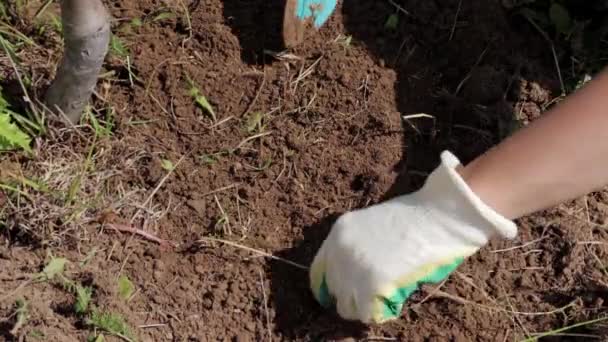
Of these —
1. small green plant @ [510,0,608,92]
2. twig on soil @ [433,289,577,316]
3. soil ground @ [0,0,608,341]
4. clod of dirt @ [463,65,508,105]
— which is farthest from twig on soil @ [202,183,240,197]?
small green plant @ [510,0,608,92]

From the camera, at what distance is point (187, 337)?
169 centimetres

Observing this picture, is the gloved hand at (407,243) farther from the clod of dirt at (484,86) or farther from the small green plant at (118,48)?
the small green plant at (118,48)

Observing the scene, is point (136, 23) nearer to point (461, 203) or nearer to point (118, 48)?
point (118, 48)

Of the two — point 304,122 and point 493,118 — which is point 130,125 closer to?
point 304,122

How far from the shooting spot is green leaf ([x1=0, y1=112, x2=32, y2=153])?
1.66 m

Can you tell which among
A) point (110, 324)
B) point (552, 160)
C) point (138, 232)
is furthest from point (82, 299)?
point (552, 160)

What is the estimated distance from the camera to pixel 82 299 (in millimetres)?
1621

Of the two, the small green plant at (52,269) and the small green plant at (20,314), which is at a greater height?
the small green plant at (52,269)

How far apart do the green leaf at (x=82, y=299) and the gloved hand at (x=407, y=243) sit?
1.49ft

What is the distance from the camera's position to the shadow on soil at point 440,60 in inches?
78.0

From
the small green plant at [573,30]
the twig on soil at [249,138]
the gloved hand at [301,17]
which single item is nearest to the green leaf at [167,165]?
the twig on soil at [249,138]

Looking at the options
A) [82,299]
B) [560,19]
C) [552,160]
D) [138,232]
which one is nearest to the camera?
[552,160]

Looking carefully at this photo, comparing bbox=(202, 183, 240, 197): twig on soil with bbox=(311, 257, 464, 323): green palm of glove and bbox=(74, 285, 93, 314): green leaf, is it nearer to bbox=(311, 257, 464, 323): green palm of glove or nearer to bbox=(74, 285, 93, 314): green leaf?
bbox=(74, 285, 93, 314): green leaf

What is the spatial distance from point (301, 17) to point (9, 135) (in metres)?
0.70
